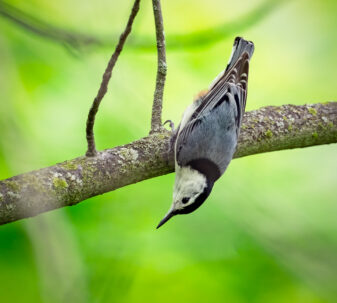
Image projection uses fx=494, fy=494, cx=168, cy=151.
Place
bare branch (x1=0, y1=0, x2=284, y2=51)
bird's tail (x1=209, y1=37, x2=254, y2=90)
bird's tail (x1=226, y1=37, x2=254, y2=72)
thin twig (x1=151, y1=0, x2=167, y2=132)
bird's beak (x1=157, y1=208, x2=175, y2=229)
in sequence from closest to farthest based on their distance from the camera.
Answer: bare branch (x1=0, y1=0, x2=284, y2=51)
thin twig (x1=151, y1=0, x2=167, y2=132)
bird's beak (x1=157, y1=208, x2=175, y2=229)
bird's tail (x1=209, y1=37, x2=254, y2=90)
bird's tail (x1=226, y1=37, x2=254, y2=72)

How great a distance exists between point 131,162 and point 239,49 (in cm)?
138

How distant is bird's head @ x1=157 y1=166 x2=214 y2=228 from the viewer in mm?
2664

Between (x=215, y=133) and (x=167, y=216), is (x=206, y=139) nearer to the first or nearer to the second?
(x=215, y=133)

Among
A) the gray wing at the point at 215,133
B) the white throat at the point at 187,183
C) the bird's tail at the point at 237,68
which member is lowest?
the white throat at the point at 187,183

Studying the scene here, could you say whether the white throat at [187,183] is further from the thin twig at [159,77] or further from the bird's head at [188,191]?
the thin twig at [159,77]

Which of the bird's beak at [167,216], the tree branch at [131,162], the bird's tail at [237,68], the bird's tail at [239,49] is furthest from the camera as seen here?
the bird's tail at [239,49]

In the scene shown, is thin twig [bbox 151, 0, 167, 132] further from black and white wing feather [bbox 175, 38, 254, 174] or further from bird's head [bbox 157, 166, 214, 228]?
bird's head [bbox 157, 166, 214, 228]

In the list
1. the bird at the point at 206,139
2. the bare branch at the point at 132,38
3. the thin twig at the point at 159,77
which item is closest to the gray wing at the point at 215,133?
the bird at the point at 206,139

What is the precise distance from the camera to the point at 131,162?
7.84ft

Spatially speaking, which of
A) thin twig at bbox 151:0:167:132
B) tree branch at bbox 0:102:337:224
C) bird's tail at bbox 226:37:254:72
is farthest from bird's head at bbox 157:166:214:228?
bird's tail at bbox 226:37:254:72

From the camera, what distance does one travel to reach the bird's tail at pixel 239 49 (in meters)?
3.28

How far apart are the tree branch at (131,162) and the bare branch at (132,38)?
52 centimetres

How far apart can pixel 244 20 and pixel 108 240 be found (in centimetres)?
128

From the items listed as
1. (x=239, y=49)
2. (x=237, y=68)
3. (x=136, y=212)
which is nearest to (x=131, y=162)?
(x=136, y=212)
